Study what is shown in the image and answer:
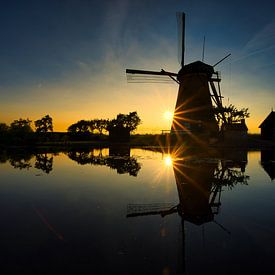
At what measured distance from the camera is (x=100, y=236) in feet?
15.2

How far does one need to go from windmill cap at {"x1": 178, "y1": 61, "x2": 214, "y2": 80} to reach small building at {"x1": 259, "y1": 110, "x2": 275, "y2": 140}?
74.3 ft

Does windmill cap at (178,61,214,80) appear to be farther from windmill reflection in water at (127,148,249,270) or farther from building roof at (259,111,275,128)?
windmill reflection in water at (127,148,249,270)

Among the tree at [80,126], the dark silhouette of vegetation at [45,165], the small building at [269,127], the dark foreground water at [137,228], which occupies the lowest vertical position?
the dark foreground water at [137,228]

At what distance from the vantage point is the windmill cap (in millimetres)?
31513

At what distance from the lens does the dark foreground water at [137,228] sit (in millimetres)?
3623

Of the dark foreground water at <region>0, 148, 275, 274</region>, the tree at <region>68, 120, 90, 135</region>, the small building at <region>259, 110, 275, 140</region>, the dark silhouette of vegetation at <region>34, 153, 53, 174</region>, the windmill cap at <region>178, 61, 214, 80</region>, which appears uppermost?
the windmill cap at <region>178, 61, 214, 80</region>

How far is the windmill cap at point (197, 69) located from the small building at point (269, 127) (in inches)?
892

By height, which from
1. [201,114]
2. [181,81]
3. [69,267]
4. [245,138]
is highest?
[181,81]

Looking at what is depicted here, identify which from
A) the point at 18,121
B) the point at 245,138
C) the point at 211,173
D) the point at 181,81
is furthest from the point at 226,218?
the point at 18,121

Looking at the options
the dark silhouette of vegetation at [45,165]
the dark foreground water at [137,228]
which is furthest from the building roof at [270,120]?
the dark silhouette of vegetation at [45,165]

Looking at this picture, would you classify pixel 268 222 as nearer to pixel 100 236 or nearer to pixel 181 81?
pixel 100 236

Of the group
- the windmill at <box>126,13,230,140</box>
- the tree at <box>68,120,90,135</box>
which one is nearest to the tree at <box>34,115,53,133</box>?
the tree at <box>68,120,90,135</box>

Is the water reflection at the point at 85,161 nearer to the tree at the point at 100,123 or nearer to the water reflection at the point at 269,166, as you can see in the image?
the water reflection at the point at 269,166

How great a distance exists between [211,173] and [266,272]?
877cm
